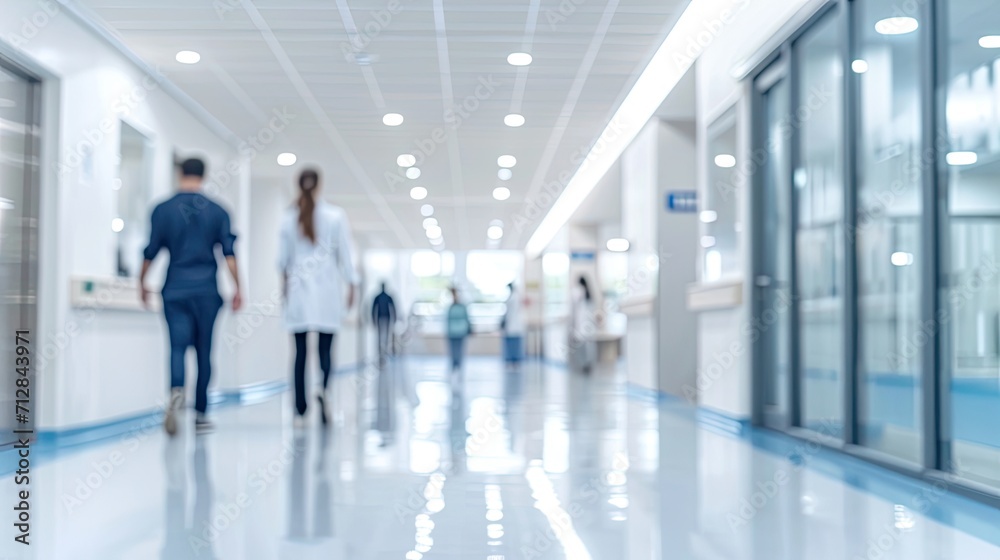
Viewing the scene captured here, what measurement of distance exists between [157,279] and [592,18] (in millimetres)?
4248

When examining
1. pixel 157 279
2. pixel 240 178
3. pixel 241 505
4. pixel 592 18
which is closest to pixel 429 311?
pixel 240 178

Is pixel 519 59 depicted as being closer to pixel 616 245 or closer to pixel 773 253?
pixel 773 253

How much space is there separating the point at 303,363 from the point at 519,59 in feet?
9.34

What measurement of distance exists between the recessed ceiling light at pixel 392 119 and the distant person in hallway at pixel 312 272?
314 centimetres

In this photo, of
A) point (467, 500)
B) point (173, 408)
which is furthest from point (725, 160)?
point (467, 500)

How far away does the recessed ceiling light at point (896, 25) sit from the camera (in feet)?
14.9

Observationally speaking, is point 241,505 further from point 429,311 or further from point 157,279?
point 429,311

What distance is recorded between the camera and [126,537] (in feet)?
10.3

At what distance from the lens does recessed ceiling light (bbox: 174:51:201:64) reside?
754 cm

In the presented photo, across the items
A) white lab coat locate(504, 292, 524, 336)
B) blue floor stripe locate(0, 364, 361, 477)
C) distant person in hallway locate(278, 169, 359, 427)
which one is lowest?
blue floor stripe locate(0, 364, 361, 477)

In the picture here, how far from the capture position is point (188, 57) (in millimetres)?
7652

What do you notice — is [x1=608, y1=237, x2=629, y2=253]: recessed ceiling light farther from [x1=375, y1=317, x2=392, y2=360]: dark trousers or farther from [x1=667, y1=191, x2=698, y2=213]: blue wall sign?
[x1=667, y1=191, x2=698, y2=213]: blue wall sign
